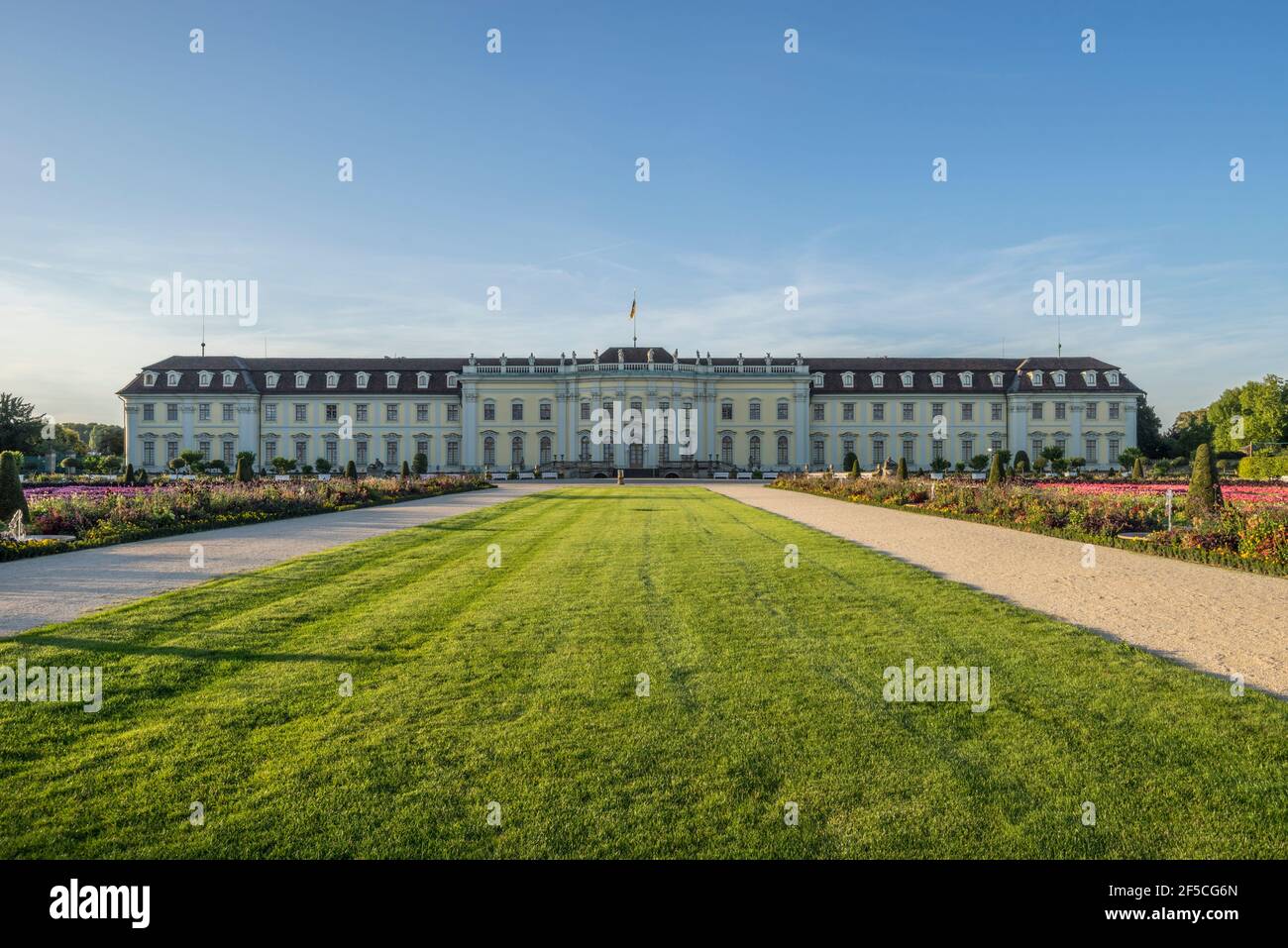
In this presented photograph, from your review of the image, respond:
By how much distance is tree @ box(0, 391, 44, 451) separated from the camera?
1677 inches

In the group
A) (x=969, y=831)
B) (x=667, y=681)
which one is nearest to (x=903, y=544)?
(x=667, y=681)

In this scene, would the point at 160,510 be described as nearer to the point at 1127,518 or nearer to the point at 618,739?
the point at 618,739

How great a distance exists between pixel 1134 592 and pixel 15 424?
52.7 m

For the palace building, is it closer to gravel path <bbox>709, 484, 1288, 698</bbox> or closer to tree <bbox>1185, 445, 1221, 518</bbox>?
tree <bbox>1185, 445, 1221, 518</bbox>

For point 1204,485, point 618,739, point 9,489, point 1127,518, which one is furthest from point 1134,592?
point 9,489

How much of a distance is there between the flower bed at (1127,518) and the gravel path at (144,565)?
13500 mm

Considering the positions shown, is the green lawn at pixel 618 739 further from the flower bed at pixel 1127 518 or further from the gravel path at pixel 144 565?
the flower bed at pixel 1127 518

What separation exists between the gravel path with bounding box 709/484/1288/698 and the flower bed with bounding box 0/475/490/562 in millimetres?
12382

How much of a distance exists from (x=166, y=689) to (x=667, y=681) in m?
3.37

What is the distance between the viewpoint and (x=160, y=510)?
1639 centimetres

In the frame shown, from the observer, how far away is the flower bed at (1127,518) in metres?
11.2

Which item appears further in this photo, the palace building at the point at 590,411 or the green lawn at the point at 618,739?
the palace building at the point at 590,411

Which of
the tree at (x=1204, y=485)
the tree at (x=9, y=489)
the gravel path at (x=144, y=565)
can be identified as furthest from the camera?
the tree at (x=1204, y=485)

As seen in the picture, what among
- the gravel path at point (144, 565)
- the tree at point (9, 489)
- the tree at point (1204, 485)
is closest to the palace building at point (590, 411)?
the gravel path at point (144, 565)
